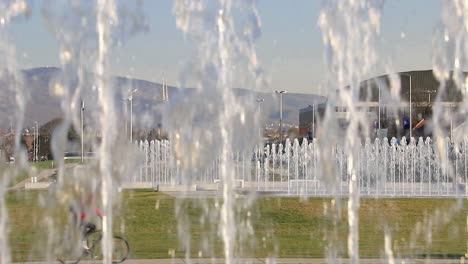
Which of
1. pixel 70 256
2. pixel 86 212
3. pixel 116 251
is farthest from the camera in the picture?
pixel 116 251

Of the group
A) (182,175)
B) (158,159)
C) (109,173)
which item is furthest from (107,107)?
(158,159)

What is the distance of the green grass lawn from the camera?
1567 cm

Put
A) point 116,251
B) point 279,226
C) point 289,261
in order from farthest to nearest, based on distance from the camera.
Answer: point 279,226 < point 116,251 < point 289,261

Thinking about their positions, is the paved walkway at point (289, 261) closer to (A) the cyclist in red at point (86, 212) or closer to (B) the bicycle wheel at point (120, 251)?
(B) the bicycle wheel at point (120, 251)

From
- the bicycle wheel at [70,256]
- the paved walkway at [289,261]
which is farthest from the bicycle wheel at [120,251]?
the bicycle wheel at [70,256]

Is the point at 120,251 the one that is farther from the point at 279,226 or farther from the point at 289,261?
the point at 279,226

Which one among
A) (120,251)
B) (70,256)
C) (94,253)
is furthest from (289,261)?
(70,256)

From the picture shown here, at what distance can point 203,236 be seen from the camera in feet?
58.4

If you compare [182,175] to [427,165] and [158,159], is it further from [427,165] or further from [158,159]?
[427,165]

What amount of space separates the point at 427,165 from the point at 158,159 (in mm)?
13813

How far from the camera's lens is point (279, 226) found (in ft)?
66.8

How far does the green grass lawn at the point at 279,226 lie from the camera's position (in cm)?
1567

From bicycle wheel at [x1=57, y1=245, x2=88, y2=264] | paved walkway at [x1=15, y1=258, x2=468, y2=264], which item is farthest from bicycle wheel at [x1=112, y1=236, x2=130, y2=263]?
bicycle wheel at [x1=57, y1=245, x2=88, y2=264]

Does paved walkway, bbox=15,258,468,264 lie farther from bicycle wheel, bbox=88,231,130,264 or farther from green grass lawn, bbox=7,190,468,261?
green grass lawn, bbox=7,190,468,261
